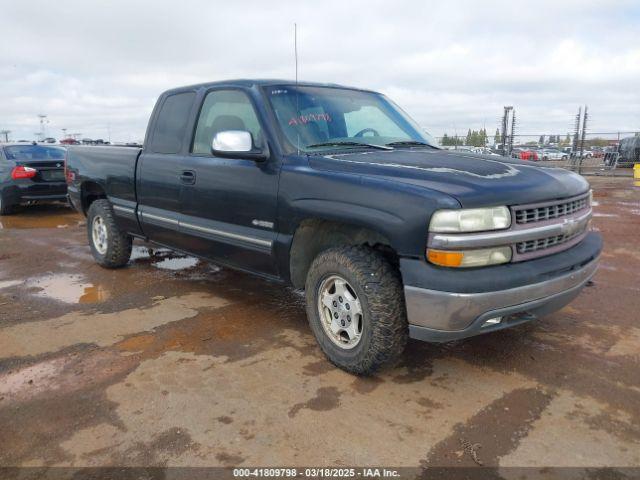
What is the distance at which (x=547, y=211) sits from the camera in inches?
117

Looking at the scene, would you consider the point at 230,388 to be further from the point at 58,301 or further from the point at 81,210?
the point at 81,210

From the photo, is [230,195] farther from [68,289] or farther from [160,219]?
[68,289]

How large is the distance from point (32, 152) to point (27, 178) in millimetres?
861

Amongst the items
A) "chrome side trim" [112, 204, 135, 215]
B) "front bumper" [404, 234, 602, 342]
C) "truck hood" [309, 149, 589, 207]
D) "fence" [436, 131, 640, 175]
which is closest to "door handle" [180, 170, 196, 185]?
"chrome side trim" [112, 204, 135, 215]

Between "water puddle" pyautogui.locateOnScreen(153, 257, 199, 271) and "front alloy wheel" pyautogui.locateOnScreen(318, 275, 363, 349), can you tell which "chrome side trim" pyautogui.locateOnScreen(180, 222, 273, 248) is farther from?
"water puddle" pyautogui.locateOnScreen(153, 257, 199, 271)

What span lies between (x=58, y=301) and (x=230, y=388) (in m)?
2.57

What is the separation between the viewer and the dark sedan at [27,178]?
973 cm

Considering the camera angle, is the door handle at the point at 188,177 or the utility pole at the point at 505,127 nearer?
the door handle at the point at 188,177

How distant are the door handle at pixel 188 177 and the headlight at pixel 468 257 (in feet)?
7.65

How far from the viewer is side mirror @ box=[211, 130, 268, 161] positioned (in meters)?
3.43

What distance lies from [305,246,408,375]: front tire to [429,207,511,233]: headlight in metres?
0.48

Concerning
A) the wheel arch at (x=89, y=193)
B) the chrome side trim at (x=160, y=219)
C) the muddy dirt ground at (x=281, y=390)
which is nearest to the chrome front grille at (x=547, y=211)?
the muddy dirt ground at (x=281, y=390)

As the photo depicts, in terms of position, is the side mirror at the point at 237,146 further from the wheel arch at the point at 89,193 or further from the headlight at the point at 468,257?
the wheel arch at the point at 89,193

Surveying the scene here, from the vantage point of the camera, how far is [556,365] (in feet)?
10.7
